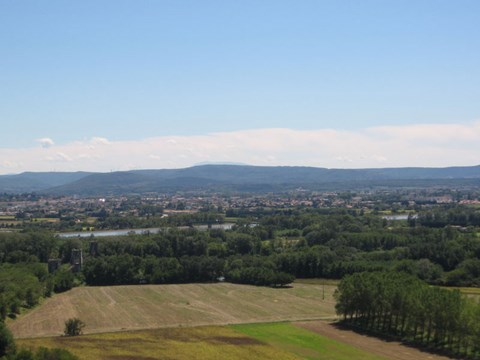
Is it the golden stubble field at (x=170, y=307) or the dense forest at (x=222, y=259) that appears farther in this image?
the dense forest at (x=222, y=259)

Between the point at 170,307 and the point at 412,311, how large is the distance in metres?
27.4

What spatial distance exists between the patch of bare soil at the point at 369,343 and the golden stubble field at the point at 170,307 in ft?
13.7

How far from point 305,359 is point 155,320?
19.8 meters

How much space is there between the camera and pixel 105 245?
108 metres

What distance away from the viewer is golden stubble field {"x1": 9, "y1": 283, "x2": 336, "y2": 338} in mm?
60469

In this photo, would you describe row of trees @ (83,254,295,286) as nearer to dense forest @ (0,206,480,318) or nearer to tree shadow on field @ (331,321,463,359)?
dense forest @ (0,206,480,318)

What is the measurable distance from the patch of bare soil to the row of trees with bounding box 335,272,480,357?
1.94m

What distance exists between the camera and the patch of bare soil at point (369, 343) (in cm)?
4779

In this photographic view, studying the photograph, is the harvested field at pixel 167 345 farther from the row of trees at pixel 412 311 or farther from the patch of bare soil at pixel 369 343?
the row of trees at pixel 412 311

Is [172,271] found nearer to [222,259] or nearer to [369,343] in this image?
[222,259]

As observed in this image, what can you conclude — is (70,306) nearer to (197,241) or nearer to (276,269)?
(276,269)

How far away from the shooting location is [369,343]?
52281 millimetres

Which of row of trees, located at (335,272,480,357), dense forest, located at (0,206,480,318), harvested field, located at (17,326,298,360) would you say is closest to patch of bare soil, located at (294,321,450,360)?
row of trees, located at (335,272,480,357)

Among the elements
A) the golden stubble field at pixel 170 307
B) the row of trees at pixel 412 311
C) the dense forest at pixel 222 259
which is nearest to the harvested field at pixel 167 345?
the golden stubble field at pixel 170 307
